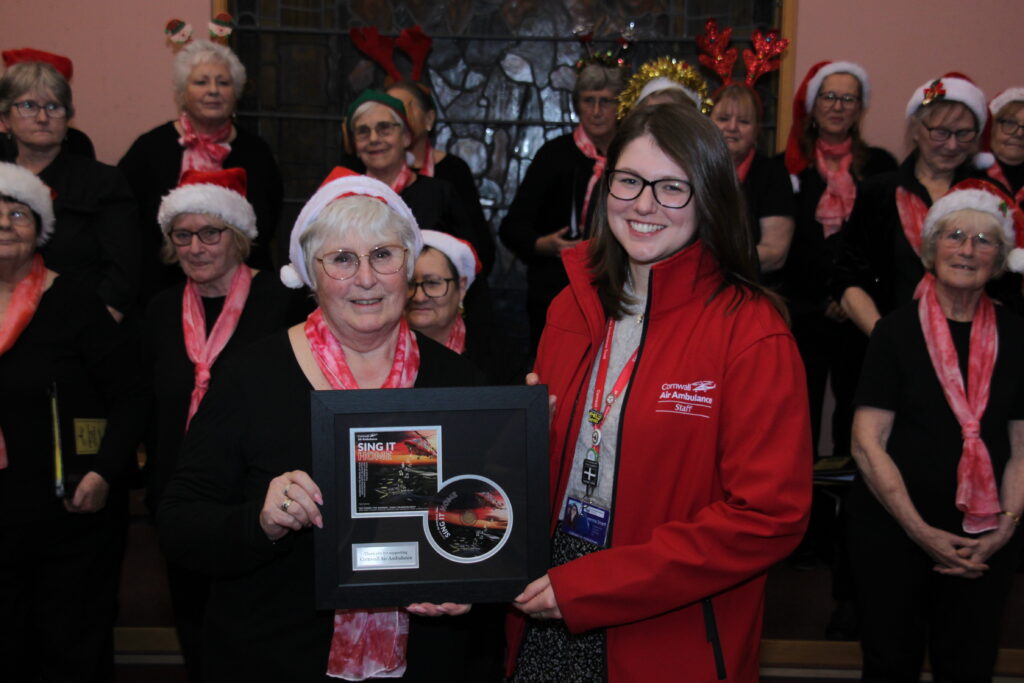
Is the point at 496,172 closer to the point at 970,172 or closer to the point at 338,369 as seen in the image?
the point at 970,172

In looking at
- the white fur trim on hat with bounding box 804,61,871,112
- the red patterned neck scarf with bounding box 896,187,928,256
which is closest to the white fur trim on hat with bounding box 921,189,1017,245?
the red patterned neck scarf with bounding box 896,187,928,256

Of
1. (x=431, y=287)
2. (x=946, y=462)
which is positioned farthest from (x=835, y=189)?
(x=431, y=287)

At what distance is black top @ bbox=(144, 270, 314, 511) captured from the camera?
329 centimetres

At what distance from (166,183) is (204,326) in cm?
141

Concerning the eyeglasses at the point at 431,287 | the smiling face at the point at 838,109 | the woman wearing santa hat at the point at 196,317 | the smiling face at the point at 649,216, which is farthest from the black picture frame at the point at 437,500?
the smiling face at the point at 838,109

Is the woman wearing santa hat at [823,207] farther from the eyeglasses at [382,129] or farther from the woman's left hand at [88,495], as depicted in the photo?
the woman's left hand at [88,495]

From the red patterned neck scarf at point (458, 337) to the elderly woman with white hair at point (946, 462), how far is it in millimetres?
1350

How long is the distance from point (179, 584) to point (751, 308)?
2.35 metres

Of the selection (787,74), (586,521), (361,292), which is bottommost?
(586,521)

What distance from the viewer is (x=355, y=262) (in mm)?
2035

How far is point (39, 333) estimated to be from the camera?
3043 mm

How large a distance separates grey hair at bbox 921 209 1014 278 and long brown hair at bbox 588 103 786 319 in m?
1.37

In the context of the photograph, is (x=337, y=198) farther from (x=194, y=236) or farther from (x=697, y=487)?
(x=194, y=236)

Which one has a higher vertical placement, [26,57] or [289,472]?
[26,57]
